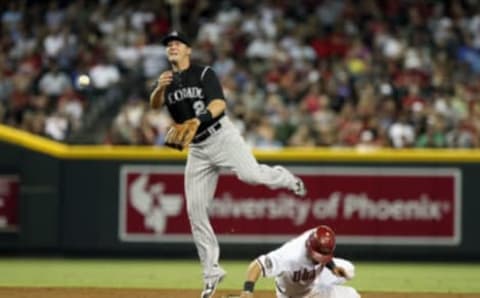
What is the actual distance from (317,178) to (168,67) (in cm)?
391

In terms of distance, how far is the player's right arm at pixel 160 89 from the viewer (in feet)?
30.6

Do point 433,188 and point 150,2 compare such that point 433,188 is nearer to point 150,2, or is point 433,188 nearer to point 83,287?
point 83,287

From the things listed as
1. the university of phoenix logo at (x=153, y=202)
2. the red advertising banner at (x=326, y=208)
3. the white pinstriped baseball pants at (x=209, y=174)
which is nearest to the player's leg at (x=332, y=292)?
the white pinstriped baseball pants at (x=209, y=174)

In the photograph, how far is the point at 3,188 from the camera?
1451 centimetres

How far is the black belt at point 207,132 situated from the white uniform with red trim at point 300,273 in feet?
3.76

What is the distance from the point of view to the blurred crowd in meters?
15.9

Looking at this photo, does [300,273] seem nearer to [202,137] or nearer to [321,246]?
[321,246]

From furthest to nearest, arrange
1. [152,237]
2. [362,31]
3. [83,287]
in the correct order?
[362,31], [152,237], [83,287]

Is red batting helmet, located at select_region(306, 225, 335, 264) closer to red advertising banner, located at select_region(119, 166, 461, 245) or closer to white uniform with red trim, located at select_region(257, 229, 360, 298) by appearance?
white uniform with red trim, located at select_region(257, 229, 360, 298)

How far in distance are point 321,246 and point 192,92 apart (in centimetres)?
175

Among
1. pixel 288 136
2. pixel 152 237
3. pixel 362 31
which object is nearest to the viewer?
pixel 152 237

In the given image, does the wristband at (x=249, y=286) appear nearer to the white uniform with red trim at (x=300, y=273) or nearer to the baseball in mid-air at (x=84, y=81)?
the white uniform with red trim at (x=300, y=273)

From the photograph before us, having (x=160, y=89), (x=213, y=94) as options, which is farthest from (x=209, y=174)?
(x=160, y=89)

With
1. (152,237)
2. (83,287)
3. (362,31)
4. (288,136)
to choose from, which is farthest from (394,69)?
(83,287)
